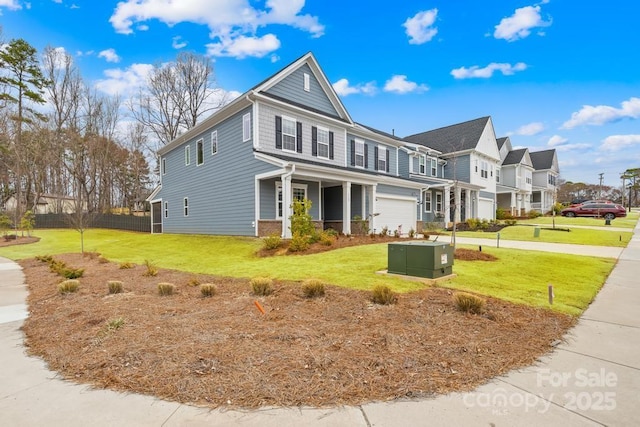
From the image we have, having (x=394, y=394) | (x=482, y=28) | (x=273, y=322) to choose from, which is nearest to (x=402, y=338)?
(x=394, y=394)

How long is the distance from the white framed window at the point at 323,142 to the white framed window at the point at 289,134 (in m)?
1.69

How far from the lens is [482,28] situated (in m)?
15.1

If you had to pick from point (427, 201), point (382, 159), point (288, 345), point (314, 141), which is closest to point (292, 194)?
point (314, 141)

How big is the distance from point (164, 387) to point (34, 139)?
4264cm

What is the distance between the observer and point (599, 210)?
98.5 ft

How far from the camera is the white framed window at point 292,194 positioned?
14.9 metres

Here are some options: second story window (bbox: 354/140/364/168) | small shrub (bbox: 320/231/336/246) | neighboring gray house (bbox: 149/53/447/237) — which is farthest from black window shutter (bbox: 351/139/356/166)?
small shrub (bbox: 320/231/336/246)

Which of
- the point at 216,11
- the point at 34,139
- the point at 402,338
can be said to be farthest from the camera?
the point at 34,139

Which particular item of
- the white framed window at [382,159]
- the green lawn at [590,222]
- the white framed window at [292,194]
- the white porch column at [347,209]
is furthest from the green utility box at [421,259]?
the green lawn at [590,222]

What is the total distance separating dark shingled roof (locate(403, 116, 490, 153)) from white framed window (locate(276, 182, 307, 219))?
17.5m

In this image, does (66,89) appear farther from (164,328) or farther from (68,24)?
(164,328)

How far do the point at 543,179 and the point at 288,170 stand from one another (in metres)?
43.9

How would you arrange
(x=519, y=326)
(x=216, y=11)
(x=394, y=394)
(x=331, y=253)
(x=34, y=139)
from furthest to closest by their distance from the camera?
(x=34, y=139), (x=216, y=11), (x=331, y=253), (x=519, y=326), (x=394, y=394)

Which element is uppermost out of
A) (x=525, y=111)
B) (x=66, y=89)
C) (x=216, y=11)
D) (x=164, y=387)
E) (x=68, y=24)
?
(x=66, y=89)
